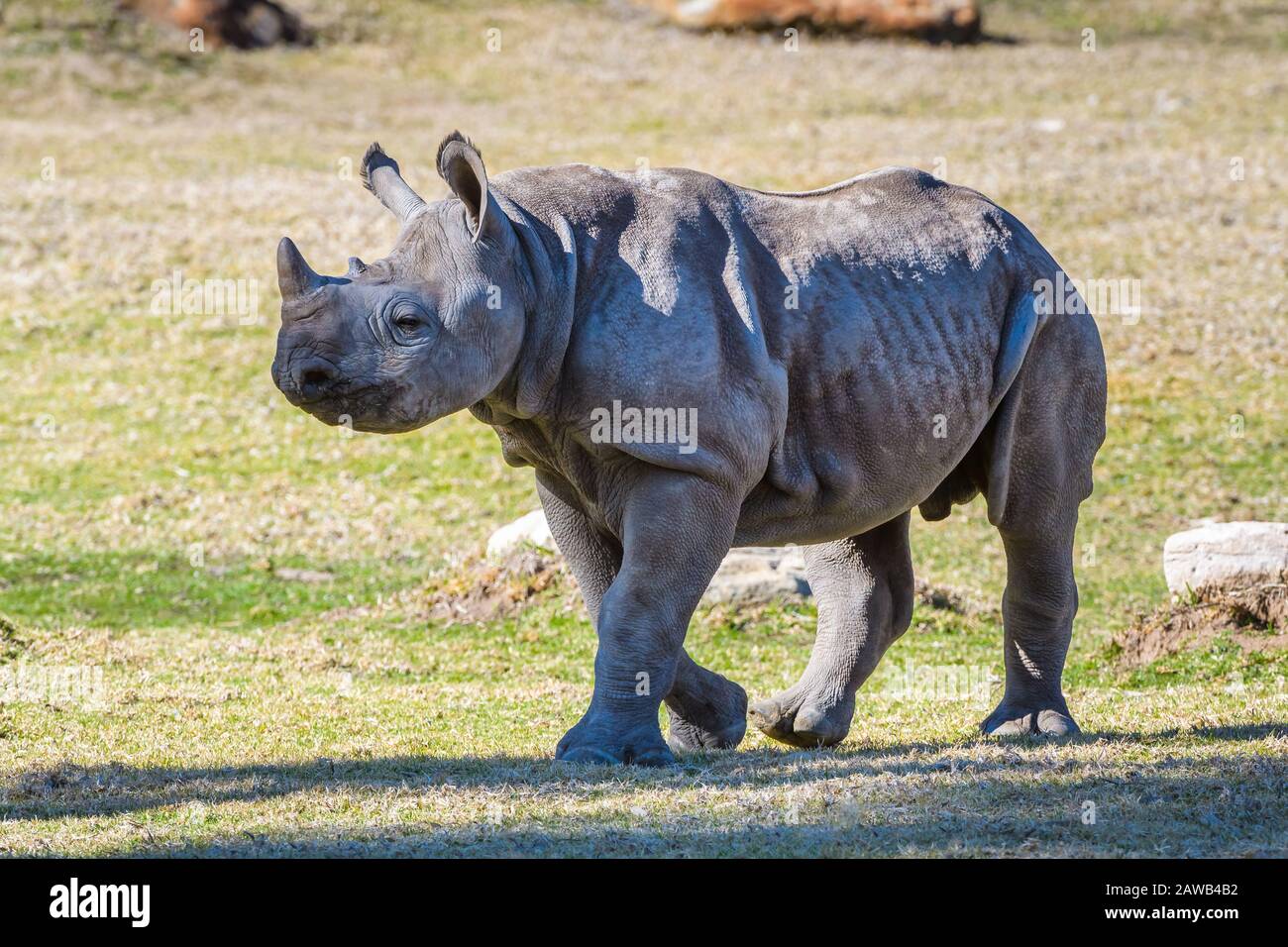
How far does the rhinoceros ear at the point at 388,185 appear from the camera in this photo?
7.93 metres

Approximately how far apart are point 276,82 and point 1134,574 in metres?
27.1

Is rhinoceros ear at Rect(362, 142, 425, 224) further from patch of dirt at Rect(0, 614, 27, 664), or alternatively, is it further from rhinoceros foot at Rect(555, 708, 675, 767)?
patch of dirt at Rect(0, 614, 27, 664)

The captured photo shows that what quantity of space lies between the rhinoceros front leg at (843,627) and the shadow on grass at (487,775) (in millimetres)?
601

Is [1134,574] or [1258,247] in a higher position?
[1258,247]

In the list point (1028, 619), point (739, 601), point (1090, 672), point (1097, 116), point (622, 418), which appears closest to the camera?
point (622, 418)

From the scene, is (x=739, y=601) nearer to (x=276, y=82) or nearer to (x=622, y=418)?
(x=622, y=418)

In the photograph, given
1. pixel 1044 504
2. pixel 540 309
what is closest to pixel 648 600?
pixel 540 309

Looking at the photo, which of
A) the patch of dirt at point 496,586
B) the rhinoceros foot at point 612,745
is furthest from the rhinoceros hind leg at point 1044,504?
the patch of dirt at point 496,586

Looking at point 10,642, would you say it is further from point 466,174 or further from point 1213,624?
point 1213,624

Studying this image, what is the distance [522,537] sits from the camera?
15336 millimetres

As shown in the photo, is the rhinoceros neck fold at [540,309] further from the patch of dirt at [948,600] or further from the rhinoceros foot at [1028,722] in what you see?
the patch of dirt at [948,600]

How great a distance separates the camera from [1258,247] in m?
26.4
